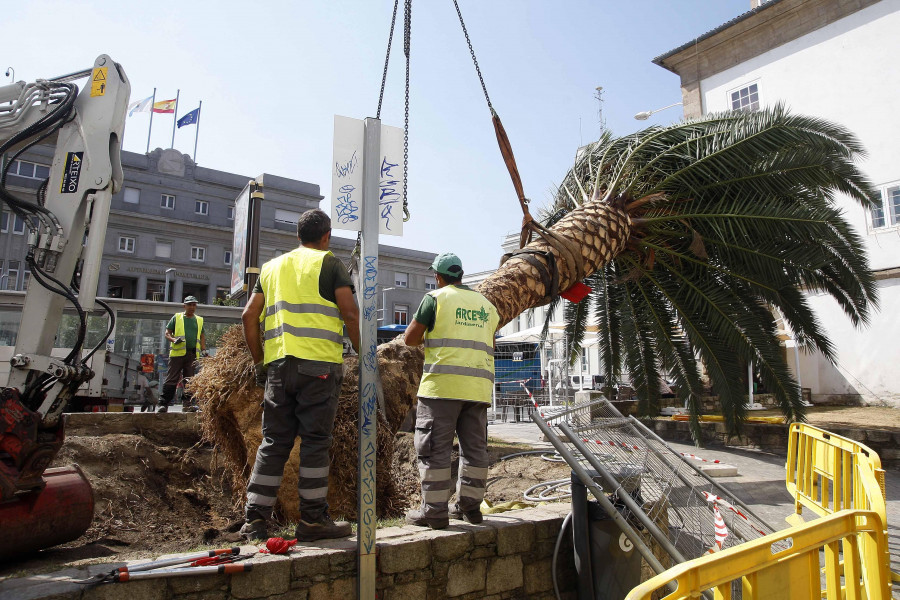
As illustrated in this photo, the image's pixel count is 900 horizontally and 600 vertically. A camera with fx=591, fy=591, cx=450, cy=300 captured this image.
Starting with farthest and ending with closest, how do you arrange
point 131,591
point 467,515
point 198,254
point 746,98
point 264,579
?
point 198,254
point 746,98
point 467,515
point 264,579
point 131,591

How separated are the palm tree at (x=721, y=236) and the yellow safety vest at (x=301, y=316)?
3.64 meters

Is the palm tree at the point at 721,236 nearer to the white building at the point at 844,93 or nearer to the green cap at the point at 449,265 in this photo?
the green cap at the point at 449,265

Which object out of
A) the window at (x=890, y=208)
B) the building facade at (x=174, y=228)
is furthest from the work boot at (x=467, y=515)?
the building facade at (x=174, y=228)

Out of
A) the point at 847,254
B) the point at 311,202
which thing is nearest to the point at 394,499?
the point at 847,254

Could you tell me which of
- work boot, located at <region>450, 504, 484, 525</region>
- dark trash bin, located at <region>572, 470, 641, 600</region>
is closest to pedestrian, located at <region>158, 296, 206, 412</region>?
work boot, located at <region>450, 504, 484, 525</region>

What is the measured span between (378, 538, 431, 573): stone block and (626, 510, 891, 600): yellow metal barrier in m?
1.88

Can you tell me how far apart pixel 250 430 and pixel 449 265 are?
2.24 metres

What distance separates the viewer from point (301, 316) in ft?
11.8

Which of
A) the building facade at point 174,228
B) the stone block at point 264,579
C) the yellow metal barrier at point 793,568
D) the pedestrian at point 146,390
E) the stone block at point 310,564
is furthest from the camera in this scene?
the building facade at point 174,228

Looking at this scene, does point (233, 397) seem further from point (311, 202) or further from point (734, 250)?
point (311, 202)

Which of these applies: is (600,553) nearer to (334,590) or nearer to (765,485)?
(334,590)

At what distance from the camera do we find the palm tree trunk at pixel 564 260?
239 inches

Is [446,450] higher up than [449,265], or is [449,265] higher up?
[449,265]

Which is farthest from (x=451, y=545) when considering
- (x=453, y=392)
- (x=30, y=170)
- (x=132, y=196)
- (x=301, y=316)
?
(x=132, y=196)
